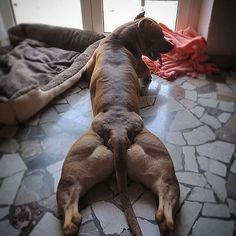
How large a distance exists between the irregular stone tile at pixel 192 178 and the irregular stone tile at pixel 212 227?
0.21 m

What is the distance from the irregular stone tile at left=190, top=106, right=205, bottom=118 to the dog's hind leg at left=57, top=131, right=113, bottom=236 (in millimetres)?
855

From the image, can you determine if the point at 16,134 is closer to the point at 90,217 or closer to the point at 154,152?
the point at 90,217

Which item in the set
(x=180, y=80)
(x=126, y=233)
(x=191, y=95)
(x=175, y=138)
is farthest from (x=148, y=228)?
(x=180, y=80)


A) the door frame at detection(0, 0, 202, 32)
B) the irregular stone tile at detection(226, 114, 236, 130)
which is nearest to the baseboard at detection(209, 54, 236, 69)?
the door frame at detection(0, 0, 202, 32)

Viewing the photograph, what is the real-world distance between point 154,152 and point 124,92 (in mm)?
438

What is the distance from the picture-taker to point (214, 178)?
1.54m

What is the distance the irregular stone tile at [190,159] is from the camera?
5.24 ft

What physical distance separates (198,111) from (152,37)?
2.13 feet

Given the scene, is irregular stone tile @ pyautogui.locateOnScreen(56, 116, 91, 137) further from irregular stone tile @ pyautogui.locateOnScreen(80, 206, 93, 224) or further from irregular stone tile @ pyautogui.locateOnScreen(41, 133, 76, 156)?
irregular stone tile @ pyautogui.locateOnScreen(80, 206, 93, 224)

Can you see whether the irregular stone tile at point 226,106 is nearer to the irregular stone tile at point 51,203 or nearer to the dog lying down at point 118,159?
the dog lying down at point 118,159

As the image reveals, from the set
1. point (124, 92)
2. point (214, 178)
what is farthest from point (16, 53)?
point (214, 178)

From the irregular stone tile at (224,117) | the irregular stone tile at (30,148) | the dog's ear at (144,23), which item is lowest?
the irregular stone tile at (30,148)

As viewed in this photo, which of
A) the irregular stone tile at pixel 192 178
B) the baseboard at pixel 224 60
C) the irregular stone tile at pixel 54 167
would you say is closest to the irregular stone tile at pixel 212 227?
the irregular stone tile at pixel 192 178

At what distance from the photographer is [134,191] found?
147cm
